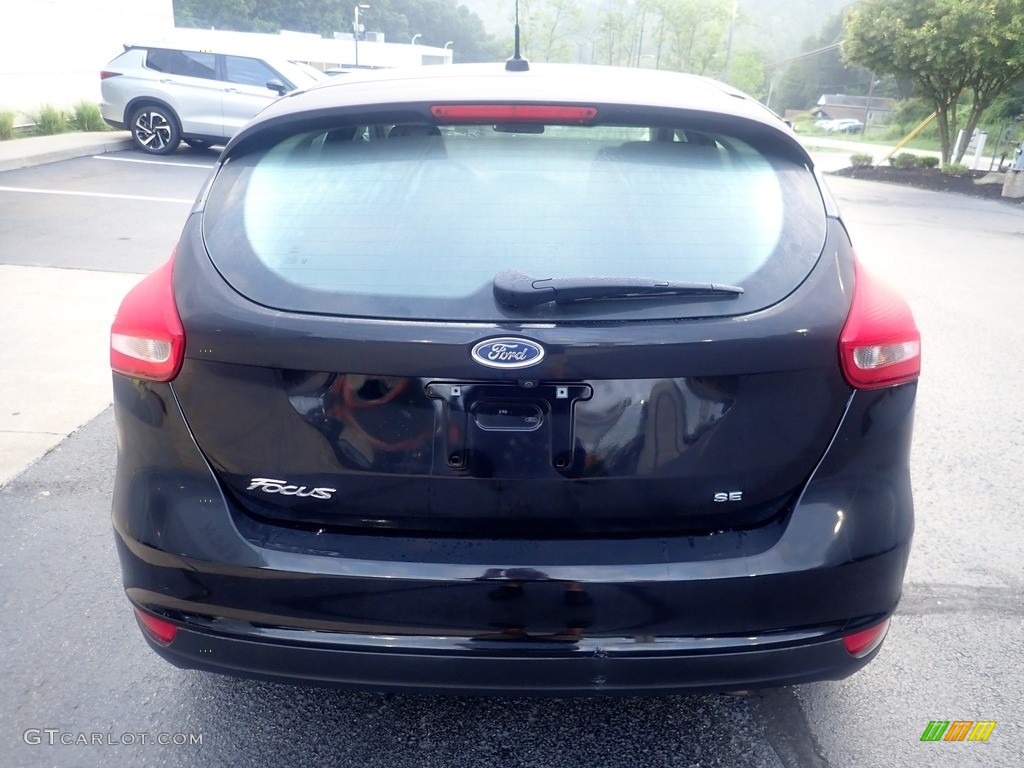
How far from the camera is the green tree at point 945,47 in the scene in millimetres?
18438

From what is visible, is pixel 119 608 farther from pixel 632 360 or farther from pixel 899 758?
pixel 899 758

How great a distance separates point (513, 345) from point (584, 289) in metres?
0.20

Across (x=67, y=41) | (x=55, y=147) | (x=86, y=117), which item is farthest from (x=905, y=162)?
(x=67, y=41)

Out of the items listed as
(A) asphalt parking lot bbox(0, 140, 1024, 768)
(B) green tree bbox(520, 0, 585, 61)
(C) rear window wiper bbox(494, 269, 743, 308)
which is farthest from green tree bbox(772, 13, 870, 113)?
(C) rear window wiper bbox(494, 269, 743, 308)

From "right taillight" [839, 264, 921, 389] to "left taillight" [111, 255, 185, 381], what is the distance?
1498 mm

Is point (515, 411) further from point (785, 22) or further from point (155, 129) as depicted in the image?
point (785, 22)

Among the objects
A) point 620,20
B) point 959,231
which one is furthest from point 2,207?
point 620,20

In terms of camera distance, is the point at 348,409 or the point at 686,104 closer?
the point at 348,409

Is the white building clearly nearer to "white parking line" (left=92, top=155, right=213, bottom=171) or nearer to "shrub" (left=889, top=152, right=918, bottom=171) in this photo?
"white parking line" (left=92, top=155, right=213, bottom=171)

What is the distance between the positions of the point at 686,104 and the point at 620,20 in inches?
2429

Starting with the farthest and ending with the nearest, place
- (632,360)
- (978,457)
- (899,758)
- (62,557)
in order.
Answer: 1. (978,457)
2. (62,557)
3. (899,758)
4. (632,360)

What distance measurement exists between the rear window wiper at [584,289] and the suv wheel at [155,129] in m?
14.7

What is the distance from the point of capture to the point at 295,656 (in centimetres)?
195

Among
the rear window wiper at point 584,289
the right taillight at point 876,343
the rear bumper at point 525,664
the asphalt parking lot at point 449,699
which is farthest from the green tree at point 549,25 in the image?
the rear bumper at point 525,664
